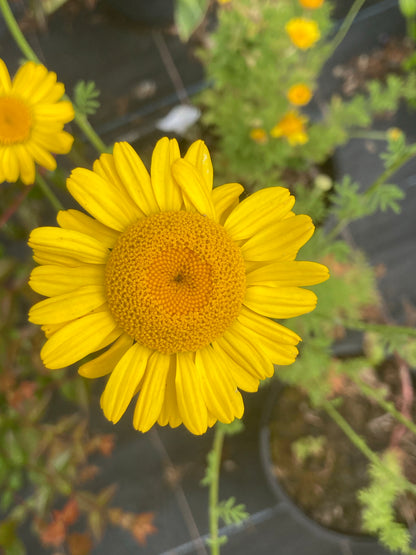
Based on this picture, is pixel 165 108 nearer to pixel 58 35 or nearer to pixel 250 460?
pixel 58 35

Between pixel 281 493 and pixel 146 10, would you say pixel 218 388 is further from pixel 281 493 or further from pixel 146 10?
pixel 146 10

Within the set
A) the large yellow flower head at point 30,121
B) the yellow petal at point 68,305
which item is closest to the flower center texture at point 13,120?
the large yellow flower head at point 30,121

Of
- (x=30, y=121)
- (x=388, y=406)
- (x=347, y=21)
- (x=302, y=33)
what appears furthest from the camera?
(x=347, y=21)

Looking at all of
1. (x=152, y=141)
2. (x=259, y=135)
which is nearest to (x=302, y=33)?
(x=259, y=135)

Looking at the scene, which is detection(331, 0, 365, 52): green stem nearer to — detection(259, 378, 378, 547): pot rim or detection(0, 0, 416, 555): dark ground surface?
detection(0, 0, 416, 555): dark ground surface

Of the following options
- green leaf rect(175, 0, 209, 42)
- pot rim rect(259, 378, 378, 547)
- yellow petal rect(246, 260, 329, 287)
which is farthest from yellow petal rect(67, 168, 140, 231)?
green leaf rect(175, 0, 209, 42)

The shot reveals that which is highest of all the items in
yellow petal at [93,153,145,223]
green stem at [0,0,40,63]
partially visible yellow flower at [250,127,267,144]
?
green stem at [0,0,40,63]

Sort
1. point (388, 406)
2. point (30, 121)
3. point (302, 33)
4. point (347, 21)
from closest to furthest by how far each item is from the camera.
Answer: point (30, 121) → point (388, 406) → point (302, 33) → point (347, 21)
